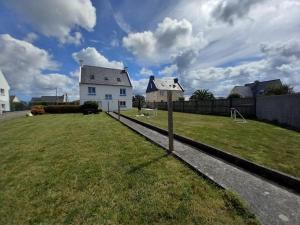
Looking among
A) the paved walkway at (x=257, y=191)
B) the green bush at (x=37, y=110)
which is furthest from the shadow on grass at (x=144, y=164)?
the green bush at (x=37, y=110)

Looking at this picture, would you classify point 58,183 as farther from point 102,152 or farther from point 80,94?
point 80,94

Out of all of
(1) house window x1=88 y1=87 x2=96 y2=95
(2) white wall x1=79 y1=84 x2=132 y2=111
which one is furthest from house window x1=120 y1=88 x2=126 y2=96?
(1) house window x1=88 y1=87 x2=96 y2=95

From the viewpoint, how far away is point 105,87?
33.1 meters

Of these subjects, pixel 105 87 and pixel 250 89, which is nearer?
pixel 105 87

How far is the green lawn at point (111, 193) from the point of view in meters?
2.25

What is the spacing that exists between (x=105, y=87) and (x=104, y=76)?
7.62ft

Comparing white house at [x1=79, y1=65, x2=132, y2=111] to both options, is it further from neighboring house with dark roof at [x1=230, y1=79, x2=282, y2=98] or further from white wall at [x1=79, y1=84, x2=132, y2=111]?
neighboring house with dark roof at [x1=230, y1=79, x2=282, y2=98]

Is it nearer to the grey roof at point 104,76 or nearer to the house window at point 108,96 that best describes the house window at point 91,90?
the grey roof at point 104,76

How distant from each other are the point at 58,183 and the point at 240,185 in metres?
3.24

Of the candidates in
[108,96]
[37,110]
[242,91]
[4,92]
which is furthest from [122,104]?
[242,91]

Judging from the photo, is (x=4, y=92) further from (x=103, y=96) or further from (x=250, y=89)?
(x=250, y=89)

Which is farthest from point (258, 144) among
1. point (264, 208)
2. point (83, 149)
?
point (83, 149)

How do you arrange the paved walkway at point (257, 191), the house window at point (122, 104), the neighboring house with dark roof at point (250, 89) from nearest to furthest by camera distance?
the paved walkway at point (257, 191), the house window at point (122, 104), the neighboring house with dark roof at point (250, 89)

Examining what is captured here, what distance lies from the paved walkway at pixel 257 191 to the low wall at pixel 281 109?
26.0 ft
